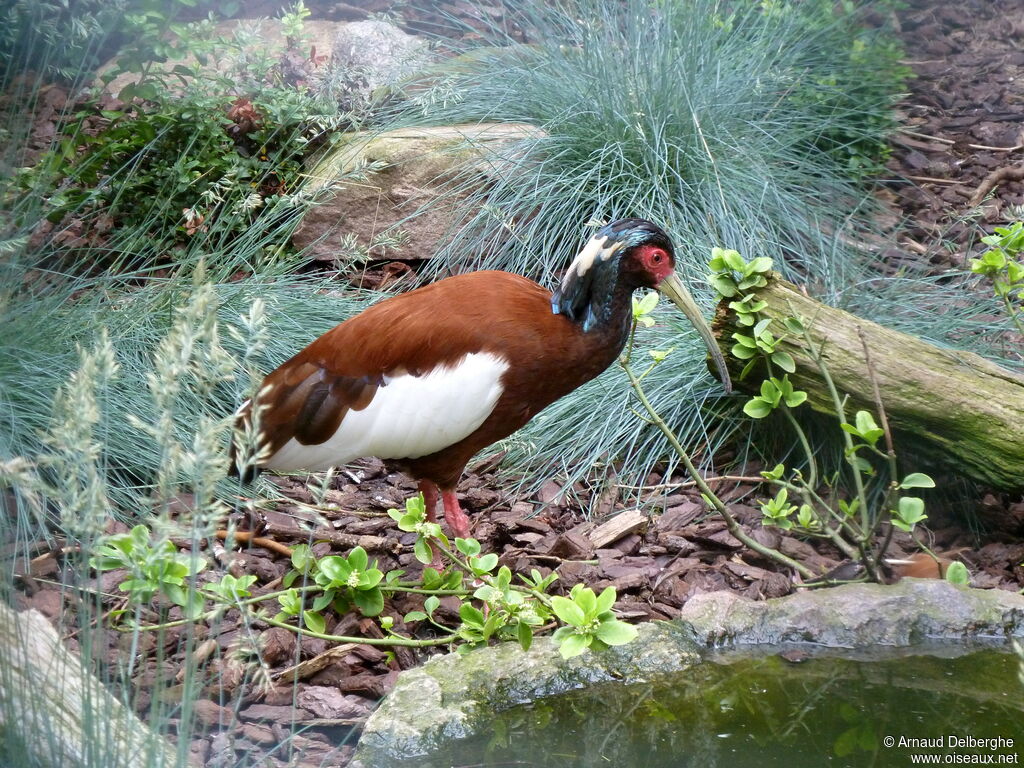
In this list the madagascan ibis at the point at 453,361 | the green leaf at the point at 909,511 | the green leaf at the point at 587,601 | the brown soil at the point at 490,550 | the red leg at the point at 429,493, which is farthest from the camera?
the red leg at the point at 429,493

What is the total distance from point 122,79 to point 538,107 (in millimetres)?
2521

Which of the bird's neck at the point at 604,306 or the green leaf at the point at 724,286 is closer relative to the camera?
the bird's neck at the point at 604,306

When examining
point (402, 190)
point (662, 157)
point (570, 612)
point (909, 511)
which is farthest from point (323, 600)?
point (662, 157)

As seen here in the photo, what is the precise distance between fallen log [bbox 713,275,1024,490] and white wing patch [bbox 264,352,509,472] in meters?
0.96

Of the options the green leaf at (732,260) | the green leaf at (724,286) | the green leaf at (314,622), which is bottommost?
the green leaf at (314,622)

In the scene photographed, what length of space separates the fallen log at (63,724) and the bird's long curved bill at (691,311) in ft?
6.72

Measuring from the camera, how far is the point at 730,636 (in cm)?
295

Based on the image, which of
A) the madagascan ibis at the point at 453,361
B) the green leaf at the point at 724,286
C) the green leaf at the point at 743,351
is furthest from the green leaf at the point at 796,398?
the madagascan ibis at the point at 453,361

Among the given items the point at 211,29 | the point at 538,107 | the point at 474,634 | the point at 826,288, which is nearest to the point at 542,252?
the point at 538,107

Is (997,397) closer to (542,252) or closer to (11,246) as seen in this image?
(542,252)

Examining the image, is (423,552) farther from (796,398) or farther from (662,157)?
(662,157)

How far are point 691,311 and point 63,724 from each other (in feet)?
7.44

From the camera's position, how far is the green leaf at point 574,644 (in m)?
2.60

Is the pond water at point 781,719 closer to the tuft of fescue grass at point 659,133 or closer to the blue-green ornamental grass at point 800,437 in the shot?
the blue-green ornamental grass at point 800,437
